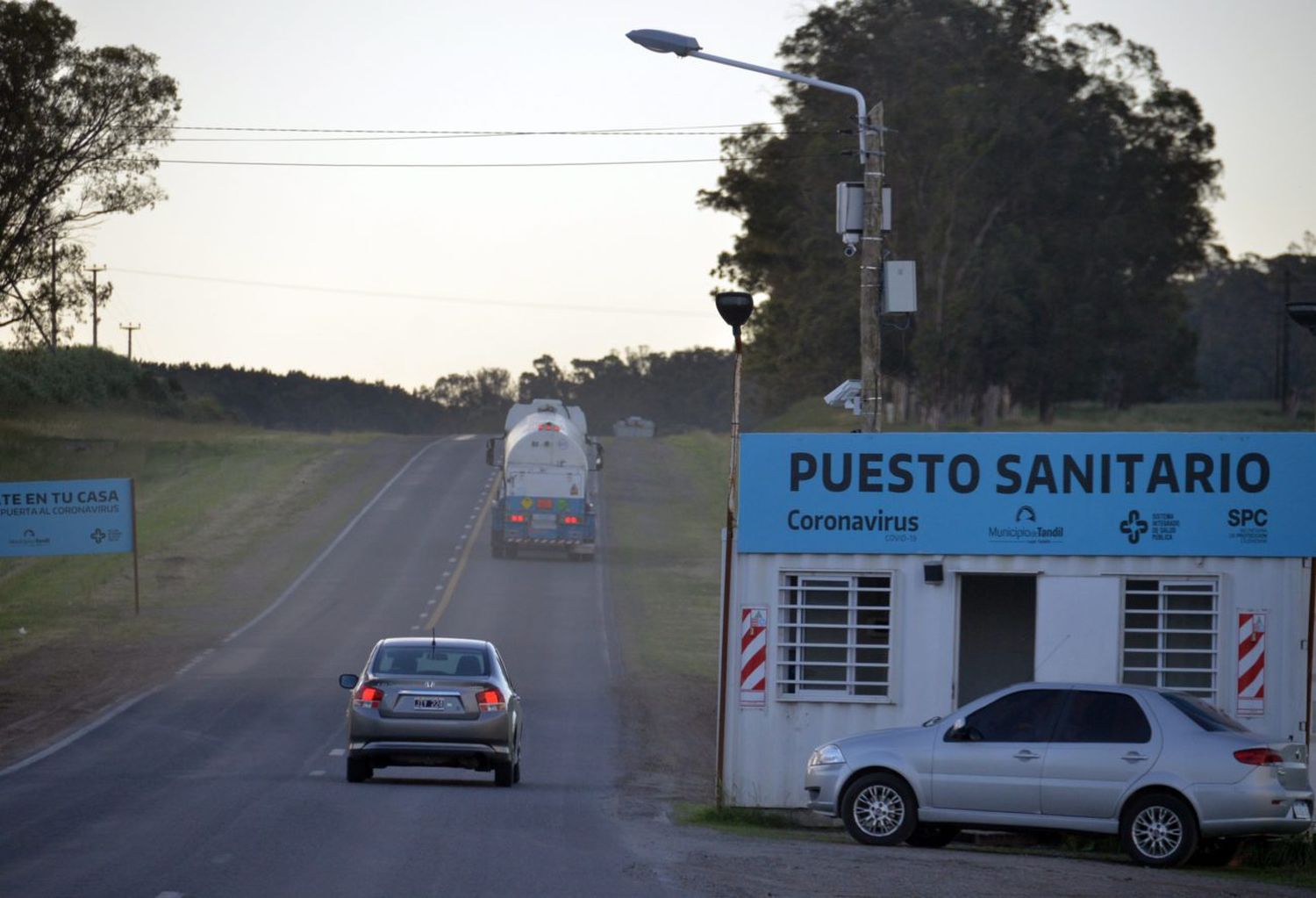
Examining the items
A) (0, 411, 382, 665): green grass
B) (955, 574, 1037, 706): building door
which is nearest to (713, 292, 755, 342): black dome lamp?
(955, 574, 1037, 706): building door

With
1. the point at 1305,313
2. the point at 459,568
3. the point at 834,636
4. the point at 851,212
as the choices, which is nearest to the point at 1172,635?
the point at 834,636

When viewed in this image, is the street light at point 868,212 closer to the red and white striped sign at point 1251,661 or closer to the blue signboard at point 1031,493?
the blue signboard at point 1031,493

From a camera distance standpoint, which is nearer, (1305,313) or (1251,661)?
(1251,661)

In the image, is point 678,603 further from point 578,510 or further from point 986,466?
point 986,466

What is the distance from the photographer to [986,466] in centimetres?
1828

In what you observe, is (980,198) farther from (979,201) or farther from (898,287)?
(898,287)

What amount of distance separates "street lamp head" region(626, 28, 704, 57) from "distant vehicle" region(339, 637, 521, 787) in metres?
7.34

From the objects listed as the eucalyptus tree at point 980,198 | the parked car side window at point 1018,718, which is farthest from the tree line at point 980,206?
the parked car side window at point 1018,718

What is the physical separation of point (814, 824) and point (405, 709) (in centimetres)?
439

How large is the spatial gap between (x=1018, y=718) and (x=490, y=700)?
5.98 meters

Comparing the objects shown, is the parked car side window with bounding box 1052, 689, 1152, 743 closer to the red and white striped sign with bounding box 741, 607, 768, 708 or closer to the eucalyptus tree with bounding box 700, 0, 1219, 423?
the red and white striped sign with bounding box 741, 607, 768, 708

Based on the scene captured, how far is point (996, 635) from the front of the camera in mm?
21125

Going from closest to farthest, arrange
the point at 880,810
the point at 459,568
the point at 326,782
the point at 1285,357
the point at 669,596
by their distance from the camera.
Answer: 1. the point at 880,810
2. the point at 326,782
3. the point at 669,596
4. the point at 459,568
5. the point at 1285,357

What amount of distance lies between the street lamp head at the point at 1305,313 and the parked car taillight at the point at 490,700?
9322 millimetres
